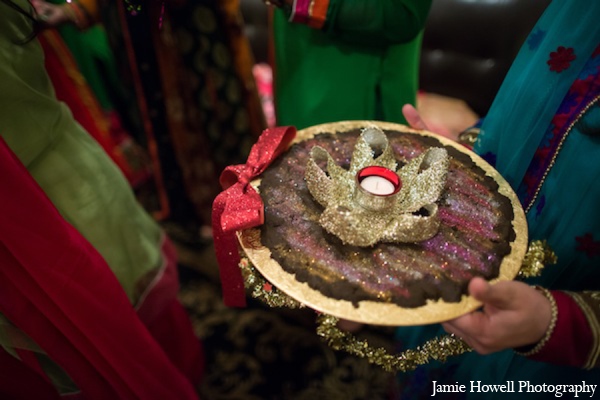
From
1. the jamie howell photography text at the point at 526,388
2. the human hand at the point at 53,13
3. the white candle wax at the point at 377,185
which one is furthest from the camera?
the human hand at the point at 53,13

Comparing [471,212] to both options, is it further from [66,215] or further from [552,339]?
[66,215]

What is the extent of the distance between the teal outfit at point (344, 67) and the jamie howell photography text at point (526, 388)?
26.6 inches

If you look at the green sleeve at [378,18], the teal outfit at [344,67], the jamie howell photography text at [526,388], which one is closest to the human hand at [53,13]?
the teal outfit at [344,67]

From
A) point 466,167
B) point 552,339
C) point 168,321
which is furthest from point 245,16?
point 552,339

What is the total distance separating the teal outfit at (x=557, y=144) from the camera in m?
0.59

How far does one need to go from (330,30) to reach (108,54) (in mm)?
1223

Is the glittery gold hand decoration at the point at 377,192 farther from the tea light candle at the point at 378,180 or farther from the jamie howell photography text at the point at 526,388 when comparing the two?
the jamie howell photography text at the point at 526,388

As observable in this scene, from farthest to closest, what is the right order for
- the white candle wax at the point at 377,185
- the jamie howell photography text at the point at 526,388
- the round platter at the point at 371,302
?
1. the jamie howell photography text at the point at 526,388
2. the white candle wax at the point at 377,185
3. the round platter at the point at 371,302

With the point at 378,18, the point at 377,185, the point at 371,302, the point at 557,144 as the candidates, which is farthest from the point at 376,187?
the point at 378,18

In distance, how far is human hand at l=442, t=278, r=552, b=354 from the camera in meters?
0.50

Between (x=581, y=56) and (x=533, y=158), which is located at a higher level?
(x=581, y=56)

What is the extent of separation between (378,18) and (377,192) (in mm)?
494

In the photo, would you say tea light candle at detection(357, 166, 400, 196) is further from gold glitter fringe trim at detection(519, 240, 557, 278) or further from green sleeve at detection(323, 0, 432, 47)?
green sleeve at detection(323, 0, 432, 47)

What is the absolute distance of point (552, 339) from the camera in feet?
1.78
